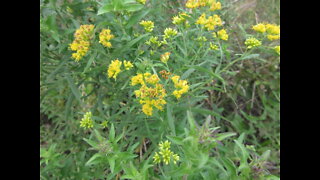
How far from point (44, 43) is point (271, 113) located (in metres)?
2.64

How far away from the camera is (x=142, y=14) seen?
2.15 metres

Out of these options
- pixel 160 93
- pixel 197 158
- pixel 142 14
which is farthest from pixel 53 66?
pixel 197 158

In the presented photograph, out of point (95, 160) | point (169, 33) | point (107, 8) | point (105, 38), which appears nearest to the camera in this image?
point (95, 160)

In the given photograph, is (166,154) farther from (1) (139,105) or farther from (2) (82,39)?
(2) (82,39)

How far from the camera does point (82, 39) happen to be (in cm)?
214

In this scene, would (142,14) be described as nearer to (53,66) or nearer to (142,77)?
(142,77)

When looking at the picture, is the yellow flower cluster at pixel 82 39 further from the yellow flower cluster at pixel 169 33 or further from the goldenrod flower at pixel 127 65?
the yellow flower cluster at pixel 169 33

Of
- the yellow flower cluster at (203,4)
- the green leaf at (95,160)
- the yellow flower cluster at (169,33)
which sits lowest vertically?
the green leaf at (95,160)

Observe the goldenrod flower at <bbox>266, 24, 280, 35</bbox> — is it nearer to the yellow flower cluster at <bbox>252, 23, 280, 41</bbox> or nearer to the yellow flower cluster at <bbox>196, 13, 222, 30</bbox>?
the yellow flower cluster at <bbox>252, 23, 280, 41</bbox>

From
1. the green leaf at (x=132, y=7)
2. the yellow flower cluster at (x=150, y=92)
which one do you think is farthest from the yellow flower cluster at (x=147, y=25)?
the yellow flower cluster at (x=150, y=92)

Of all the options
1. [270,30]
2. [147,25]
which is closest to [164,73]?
[147,25]

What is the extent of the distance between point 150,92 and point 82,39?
668 millimetres

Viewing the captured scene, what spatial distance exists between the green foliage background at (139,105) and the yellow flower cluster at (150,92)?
3.8 inches

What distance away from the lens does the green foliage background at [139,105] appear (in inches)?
71.8
